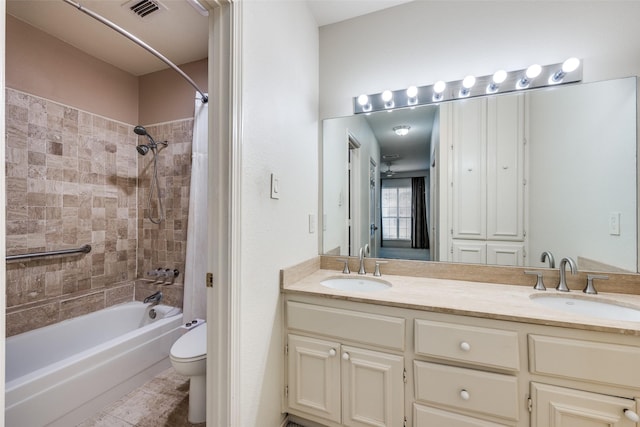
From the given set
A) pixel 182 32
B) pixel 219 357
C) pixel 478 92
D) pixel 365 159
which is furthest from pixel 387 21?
pixel 219 357

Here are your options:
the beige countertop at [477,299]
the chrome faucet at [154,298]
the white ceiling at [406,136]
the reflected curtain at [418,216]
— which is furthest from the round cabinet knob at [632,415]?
the chrome faucet at [154,298]

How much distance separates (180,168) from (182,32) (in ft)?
3.53

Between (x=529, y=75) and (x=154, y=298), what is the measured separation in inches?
128

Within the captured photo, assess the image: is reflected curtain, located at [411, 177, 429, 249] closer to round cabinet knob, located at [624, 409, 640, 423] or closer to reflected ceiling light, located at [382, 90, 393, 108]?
reflected ceiling light, located at [382, 90, 393, 108]

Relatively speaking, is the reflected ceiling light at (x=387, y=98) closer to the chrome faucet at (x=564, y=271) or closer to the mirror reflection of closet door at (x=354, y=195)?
the mirror reflection of closet door at (x=354, y=195)

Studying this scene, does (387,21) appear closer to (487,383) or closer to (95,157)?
(487,383)

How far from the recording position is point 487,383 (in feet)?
3.57

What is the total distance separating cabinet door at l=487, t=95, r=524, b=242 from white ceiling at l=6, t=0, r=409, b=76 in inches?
39.0

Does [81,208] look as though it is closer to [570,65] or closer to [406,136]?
[406,136]

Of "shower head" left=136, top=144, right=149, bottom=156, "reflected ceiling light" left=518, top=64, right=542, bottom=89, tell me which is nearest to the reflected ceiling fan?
"reflected ceiling light" left=518, top=64, right=542, bottom=89

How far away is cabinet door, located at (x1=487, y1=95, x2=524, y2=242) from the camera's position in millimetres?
1545

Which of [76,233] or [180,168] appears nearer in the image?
[76,233]

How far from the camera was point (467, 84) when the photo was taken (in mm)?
1590

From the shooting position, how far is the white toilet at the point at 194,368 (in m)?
1.47
